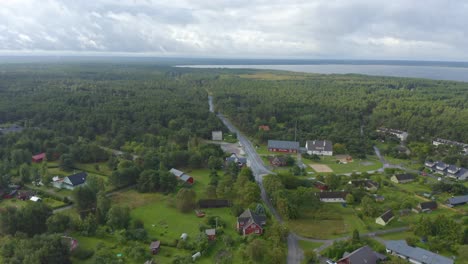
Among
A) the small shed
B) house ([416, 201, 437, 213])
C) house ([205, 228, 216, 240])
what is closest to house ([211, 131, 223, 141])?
house ([205, 228, 216, 240])

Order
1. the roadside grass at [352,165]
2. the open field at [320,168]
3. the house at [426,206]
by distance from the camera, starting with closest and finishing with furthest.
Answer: the house at [426,206] < the open field at [320,168] < the roadside grass at [352,165]

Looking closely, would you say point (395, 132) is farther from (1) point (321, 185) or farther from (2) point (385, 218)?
(2) point (385, 218)

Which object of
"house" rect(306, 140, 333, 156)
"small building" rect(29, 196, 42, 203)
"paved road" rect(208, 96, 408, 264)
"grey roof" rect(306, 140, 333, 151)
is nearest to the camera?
"paved road" rect(208, 96, 408, 264)

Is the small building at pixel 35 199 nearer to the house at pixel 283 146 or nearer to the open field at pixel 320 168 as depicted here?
the house at pixel 283 146

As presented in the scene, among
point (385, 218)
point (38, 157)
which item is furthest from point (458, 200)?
point (38, 157)

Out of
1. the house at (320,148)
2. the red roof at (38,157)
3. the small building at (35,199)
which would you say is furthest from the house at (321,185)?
the red roof at (38,157)

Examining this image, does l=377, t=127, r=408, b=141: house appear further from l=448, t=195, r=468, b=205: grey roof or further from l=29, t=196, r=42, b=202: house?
l=29, t=196, r=42, b=202: house
